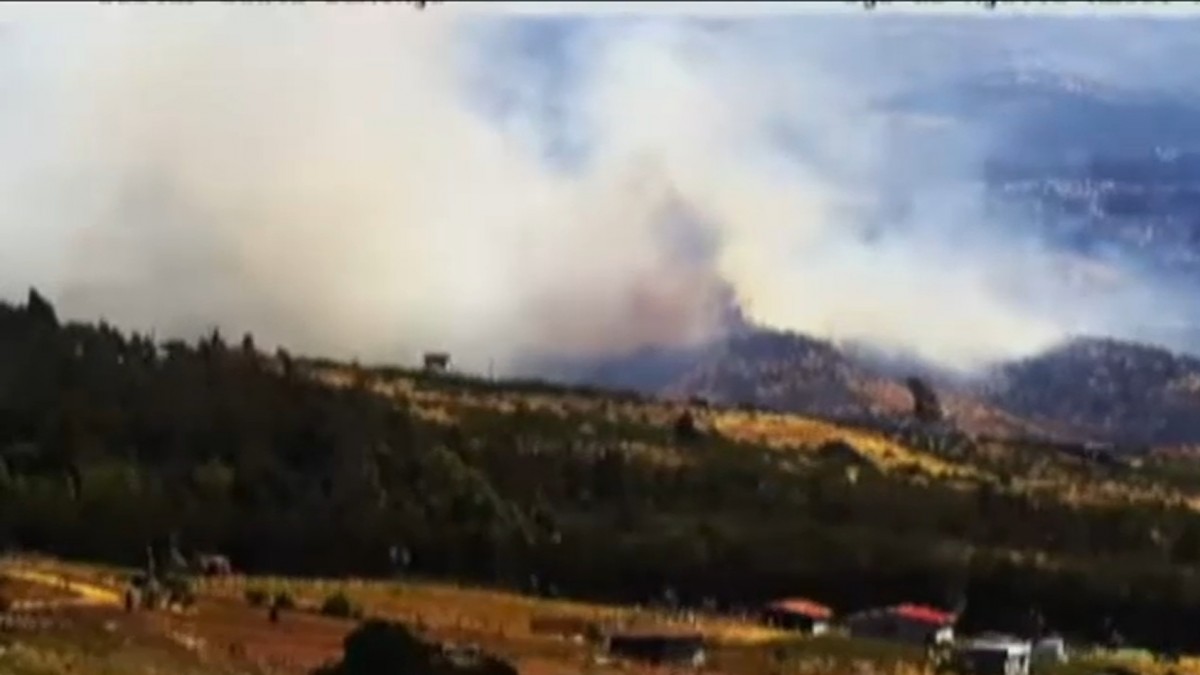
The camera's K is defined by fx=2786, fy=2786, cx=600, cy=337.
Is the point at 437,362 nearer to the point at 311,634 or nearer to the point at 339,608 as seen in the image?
the point at 339,608

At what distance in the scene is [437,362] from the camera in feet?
527

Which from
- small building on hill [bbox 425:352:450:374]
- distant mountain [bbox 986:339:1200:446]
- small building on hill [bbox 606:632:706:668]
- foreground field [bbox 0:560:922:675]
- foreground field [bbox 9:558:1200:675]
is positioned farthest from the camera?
small building on hill [bbox 425:352:450:374]

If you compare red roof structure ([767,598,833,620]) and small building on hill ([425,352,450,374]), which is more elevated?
small building on hill ([425,352,450,374])

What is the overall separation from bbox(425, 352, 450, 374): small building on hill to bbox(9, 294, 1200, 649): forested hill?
2.18 m

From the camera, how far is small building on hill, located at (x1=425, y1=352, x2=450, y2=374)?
516ft

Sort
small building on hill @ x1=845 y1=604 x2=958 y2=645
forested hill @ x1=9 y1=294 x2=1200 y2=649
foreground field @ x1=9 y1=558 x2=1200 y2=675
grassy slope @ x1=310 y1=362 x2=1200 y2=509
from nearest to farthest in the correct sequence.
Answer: foreground field @ x1=9 y1=558 x2=1200 y2=675 < small building on hill @ x1=845 y1=604 x2=958 y2=645 < forested hill @ x1=9 y1=294 x2=1200 y2=649 < grassy slope @ x1=310 y1=362 x2=1200 y2=509

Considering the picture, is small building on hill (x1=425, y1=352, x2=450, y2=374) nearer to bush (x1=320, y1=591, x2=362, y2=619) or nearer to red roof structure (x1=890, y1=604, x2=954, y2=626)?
red roof structure (x1=890, y1=604, x2=954, y2=626)

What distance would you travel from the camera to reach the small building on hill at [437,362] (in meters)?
157

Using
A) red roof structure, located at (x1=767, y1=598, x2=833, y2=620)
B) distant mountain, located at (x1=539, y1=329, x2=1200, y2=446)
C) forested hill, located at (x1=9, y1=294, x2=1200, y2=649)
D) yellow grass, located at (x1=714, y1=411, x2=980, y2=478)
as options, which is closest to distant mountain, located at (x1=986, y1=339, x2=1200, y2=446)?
distant mountain, located at (x1=539, y1=329, x2=1200, y2=446)

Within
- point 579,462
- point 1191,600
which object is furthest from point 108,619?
point 579,462

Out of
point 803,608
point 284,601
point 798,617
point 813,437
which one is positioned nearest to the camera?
→ point 284,601

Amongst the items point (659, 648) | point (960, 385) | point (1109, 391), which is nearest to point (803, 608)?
point (659, 648)

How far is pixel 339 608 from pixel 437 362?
75.8m

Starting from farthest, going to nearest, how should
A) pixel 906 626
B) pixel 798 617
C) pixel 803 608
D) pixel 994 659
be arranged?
pixel 803 608 < pixel 798 617 < pixel 906 626 < pixel 994 659
